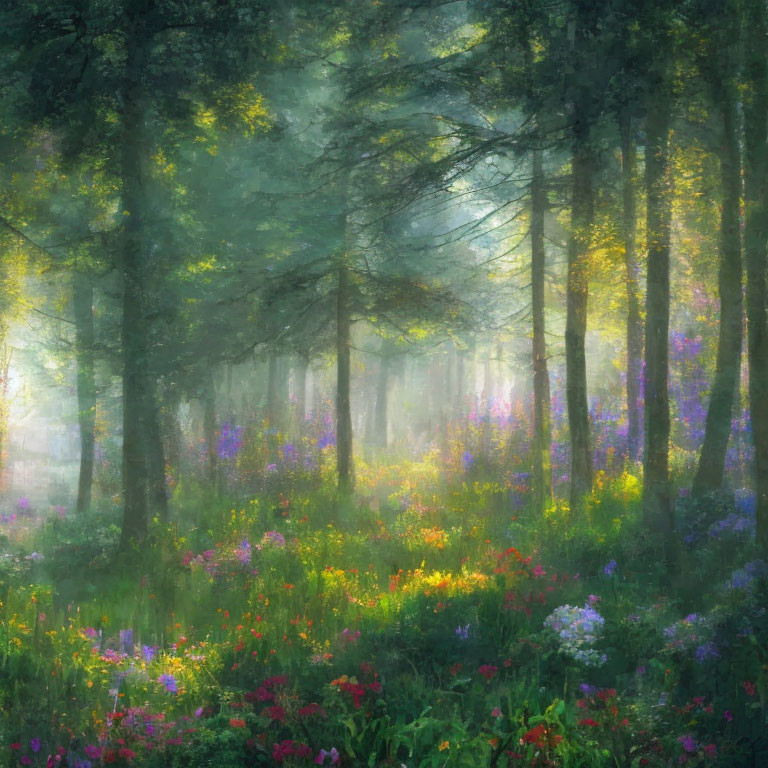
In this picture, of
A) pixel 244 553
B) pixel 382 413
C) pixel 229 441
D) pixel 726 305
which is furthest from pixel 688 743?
pixel 382 413

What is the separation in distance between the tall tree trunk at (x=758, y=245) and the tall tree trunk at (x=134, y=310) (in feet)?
26.7

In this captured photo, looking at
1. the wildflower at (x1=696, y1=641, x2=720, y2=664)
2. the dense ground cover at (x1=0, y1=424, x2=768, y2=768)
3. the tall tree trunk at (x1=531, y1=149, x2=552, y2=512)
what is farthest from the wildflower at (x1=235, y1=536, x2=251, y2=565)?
the wildflower at (x1=696, y1=641, x2=720, y2=664)

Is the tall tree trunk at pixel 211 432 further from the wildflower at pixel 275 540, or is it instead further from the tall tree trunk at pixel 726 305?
Result: the tall tree trunk at pixel 726 305

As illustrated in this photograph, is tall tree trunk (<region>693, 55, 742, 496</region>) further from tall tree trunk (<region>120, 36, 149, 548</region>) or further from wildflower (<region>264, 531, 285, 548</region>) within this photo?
tall tree trunk (<region>120, 36, 149, 548</region>)

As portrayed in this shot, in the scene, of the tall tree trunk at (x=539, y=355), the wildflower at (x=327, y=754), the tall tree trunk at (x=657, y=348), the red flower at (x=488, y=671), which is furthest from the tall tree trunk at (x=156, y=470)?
the wildflower at (x=327, y=754)

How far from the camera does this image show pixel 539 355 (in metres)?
14.4

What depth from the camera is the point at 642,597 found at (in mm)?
8047

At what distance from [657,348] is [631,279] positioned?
1740 millimetres

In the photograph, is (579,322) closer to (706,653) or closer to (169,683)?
(706,653)

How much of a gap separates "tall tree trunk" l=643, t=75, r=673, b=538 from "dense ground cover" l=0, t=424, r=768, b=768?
1.79 ft

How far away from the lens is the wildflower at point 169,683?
5827 millimetres

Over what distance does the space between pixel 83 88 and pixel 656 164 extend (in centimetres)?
815

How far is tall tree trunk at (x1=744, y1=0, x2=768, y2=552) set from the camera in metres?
7.59

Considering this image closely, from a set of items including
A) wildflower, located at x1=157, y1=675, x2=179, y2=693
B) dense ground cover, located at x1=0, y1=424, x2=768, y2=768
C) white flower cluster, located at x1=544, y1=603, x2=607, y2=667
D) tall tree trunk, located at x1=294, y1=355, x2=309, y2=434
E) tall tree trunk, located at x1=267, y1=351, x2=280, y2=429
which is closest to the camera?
dense ground cover, located at x1=0, y1=424, x2=768, y2=768
